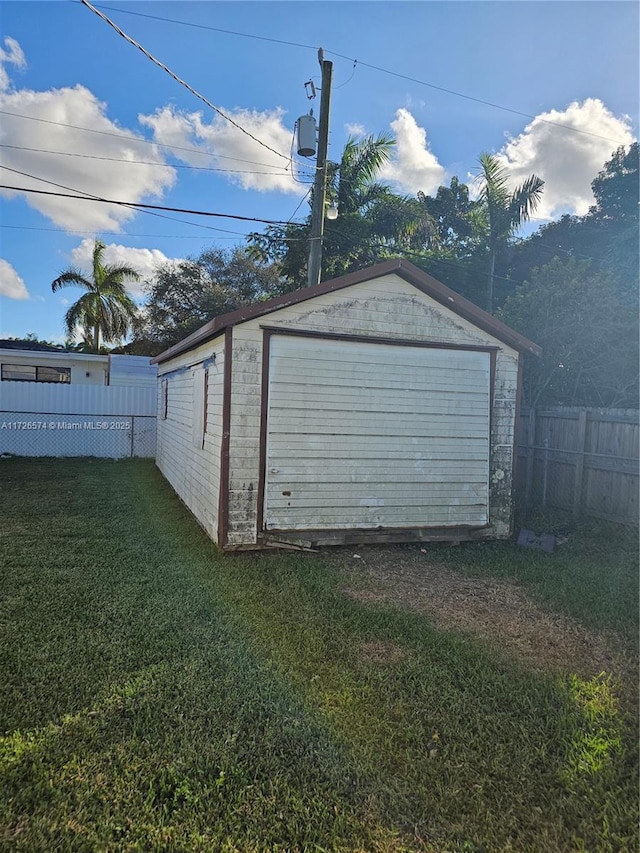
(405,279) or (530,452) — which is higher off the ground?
(405,279)

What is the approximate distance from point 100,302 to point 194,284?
4522 millimetres

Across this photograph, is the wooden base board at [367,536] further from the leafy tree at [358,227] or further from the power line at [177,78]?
the leafy tree at [358,227]

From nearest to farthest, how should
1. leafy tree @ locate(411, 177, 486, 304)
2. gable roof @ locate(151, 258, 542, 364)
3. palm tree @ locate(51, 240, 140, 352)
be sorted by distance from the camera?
gable roof @ locate(151, 258, 542, 364) → leafy tree @ locate(411, 177, 486, 304) → palm tree @ locate(51, 240, 140, 352)

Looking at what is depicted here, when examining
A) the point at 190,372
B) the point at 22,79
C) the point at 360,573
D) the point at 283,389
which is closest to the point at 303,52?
the point at 22,79

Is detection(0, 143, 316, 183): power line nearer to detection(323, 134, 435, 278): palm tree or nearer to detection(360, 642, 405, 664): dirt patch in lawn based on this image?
detection(323, 134, 435, 278): palm tree

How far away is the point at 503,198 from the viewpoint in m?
13.8

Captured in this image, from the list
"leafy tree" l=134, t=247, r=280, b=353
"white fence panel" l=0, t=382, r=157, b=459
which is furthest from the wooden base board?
"leafy tree" l=134, t=247, r=280, b=353

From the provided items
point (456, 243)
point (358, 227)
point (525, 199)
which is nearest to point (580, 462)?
point (525, 199)

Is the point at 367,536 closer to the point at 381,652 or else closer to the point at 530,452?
the point at 381,652

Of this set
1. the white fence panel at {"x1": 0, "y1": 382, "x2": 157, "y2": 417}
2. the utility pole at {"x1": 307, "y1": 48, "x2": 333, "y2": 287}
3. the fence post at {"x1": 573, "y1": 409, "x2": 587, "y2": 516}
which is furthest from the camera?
the white fence panel at {"x1": 0, "y1": 382, "x2": 157, "y2": 417}

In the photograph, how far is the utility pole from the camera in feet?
30.4

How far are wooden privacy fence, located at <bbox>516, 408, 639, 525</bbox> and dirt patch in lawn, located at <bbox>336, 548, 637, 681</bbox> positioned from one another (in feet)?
9.89

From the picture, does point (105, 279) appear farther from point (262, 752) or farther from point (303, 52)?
point (262, 752)

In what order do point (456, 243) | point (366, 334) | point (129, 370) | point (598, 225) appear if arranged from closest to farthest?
point (366, 334) → point (129, 370) → point (598, 225) → point (456, 243)
